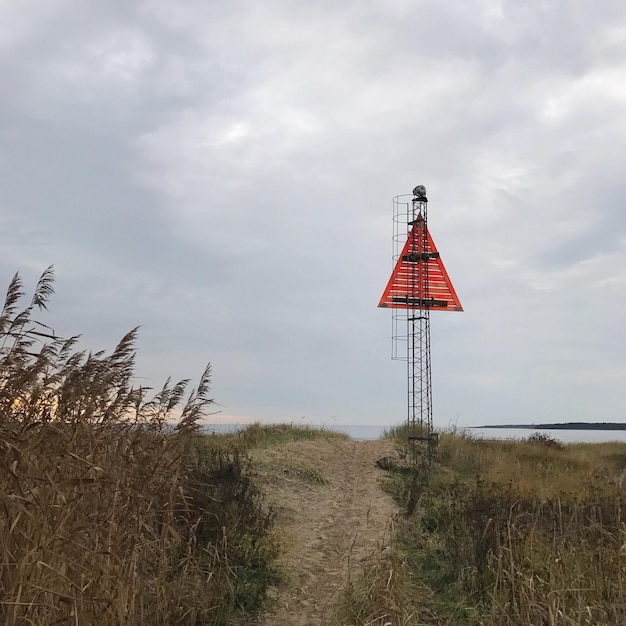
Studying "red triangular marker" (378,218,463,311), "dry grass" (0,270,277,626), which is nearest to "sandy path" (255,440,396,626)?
"dry grass" (0,270,277,626)

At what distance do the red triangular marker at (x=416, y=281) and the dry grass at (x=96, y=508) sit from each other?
10.5m

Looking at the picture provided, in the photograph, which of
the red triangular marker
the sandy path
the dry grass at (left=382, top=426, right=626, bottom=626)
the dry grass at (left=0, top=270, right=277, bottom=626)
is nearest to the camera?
the dry grass at (left=0, top=270, right=277, bottom=626)

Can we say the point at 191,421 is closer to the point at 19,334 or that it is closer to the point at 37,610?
the point at 19,334

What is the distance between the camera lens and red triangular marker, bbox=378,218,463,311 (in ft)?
53.8

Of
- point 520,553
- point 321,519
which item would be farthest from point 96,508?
point 321,519

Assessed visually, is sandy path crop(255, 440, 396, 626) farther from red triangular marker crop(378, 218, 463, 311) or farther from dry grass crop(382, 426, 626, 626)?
red triangular marker crop(378, 218, 463, 311)

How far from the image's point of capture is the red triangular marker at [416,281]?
53.8 feet

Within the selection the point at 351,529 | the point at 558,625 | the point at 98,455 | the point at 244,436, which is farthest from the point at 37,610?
the point at 244,436

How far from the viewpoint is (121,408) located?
17.8 ft

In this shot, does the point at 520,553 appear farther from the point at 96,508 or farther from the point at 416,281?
the point at 416,281

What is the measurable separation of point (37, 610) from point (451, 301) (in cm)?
1425

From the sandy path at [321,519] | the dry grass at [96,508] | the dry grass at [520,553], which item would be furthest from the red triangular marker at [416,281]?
the dry grass at [96,508]

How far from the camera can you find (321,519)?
954cm

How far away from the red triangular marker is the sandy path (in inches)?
152
